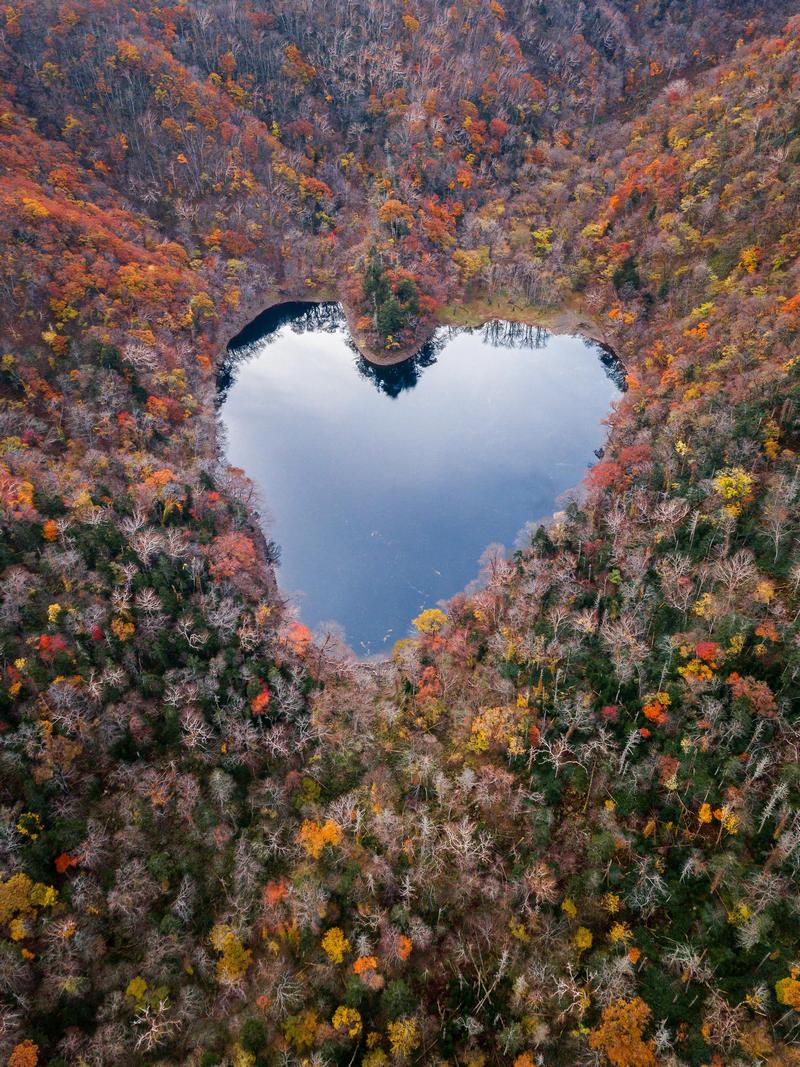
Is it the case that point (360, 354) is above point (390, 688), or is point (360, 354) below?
above

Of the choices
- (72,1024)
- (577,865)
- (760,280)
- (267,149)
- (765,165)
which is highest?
(267,149)

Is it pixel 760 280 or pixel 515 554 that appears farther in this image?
pixel 760 280

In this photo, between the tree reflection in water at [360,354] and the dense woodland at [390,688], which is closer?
the dense woodland at [390,688]

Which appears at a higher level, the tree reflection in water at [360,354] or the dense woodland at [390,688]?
the tree reflection in water at [360,354]

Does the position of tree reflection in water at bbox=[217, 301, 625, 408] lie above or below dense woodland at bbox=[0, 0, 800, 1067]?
above

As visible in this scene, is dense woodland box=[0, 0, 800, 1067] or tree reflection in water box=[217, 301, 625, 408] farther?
tree reflection in water box=[217, 301, 625, 408]

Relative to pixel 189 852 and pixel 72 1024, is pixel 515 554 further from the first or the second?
pixel 72 1024

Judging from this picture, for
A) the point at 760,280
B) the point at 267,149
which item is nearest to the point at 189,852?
the point at 760,280

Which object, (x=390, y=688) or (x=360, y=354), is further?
(x=360, y=354)
